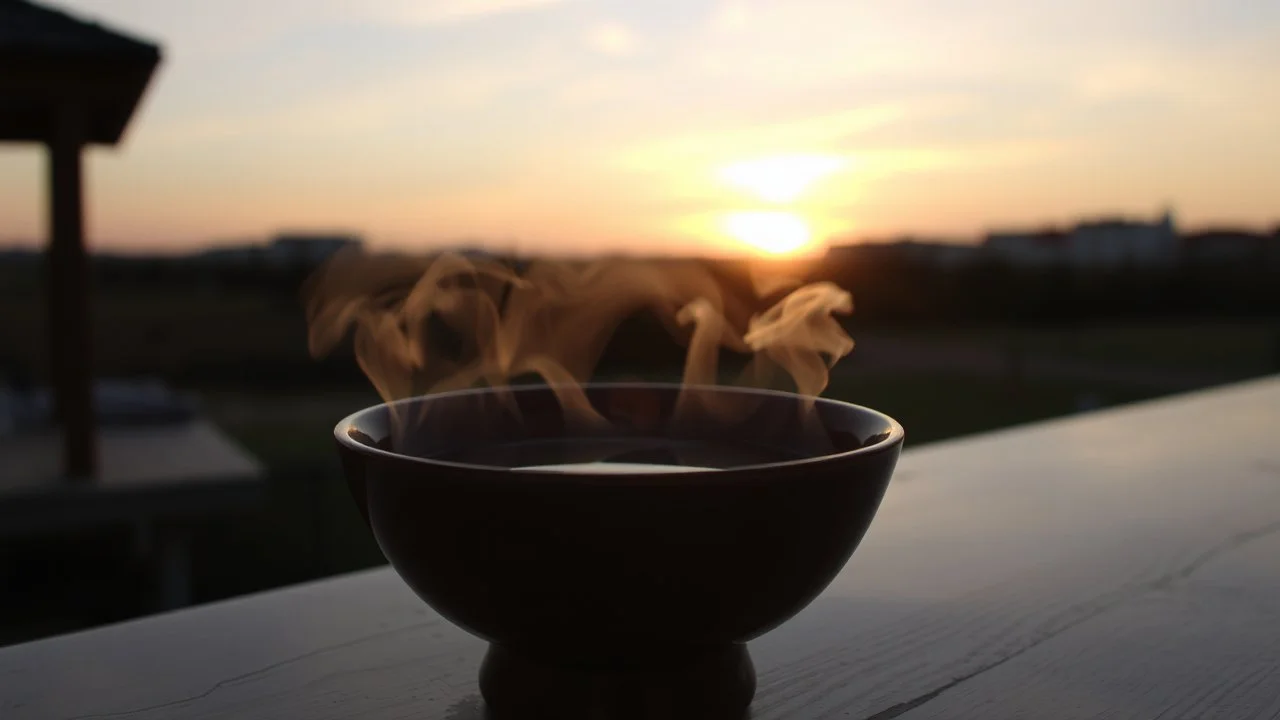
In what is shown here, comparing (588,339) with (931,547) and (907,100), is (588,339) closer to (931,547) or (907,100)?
(931,547)

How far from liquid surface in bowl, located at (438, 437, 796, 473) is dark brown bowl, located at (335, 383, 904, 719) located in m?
0.06

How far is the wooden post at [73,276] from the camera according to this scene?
284cm

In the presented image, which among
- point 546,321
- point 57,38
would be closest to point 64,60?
point 57,38

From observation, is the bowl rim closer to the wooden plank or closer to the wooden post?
the wooden plank

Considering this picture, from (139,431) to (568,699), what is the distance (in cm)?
368

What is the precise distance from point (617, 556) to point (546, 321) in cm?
32

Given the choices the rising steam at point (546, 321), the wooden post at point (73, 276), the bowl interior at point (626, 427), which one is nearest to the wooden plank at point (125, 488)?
the wooden post at point (73, 276)

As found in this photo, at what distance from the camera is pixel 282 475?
4988 mm

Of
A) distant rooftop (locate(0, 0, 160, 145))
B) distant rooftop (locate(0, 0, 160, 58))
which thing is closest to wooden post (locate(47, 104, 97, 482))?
distant rooftop (locate(0, 0, 160, 145))

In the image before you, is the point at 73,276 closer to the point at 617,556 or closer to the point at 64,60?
the point at 64,60

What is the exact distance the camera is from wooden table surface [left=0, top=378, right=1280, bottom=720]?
48 centimetres

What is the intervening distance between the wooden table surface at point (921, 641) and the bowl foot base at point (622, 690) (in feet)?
0.10

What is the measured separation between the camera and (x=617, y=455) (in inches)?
21.0

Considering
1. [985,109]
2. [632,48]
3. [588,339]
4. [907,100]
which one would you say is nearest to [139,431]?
[632,48]
